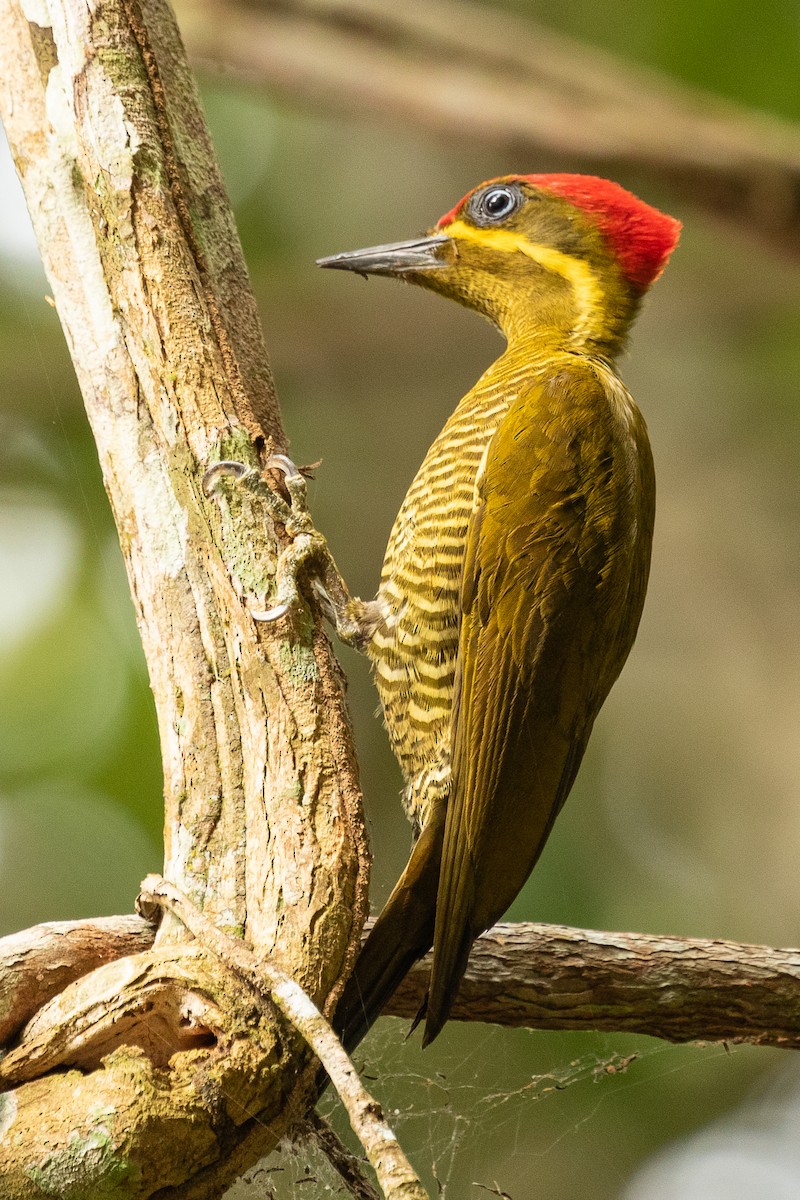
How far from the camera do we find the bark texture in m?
1.61

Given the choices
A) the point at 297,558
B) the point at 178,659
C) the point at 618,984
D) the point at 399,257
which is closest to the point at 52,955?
the point at 178,659

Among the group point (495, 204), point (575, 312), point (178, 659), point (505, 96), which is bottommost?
point (178, 659)

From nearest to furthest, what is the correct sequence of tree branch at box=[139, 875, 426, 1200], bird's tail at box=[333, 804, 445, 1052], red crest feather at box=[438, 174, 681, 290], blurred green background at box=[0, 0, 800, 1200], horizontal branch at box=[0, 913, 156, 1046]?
tree branch at box=[139, 875, 426, 1200] → horizontal branch at box=[0, 913, 156, 1046] → bird's tail at box=[333, 804, 445, 1052] → red crest feather at box=[438, 174, 681, 290] → blurred green background at box=[0, 0, 800, 1200]

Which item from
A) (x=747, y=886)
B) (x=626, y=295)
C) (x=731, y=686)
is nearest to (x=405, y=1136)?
(x=626, y=295)

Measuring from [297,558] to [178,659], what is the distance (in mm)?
254

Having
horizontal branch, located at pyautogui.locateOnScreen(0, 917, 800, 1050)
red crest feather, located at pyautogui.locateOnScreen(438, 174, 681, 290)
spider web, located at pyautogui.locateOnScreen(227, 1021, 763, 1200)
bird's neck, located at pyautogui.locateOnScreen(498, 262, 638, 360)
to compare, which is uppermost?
red crest feather, located at pyautogui.locateOnScreen(438, 174, 681, 290)

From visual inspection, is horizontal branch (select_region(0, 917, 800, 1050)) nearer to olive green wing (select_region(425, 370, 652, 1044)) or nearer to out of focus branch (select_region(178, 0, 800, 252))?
olive green wing (select_region(425, 370, 652, 1044))

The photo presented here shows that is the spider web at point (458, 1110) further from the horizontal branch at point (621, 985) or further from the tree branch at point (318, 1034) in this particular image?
the tree branch at point (318, 1034)

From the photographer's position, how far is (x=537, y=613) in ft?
7.63

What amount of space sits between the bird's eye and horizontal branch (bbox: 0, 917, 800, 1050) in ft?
5.33

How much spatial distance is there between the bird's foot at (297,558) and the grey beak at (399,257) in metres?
0.75

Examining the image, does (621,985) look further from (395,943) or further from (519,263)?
(519,263)

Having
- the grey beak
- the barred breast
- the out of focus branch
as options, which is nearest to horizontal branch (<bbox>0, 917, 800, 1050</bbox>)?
the barred breast

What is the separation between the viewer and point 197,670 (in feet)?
6.46
